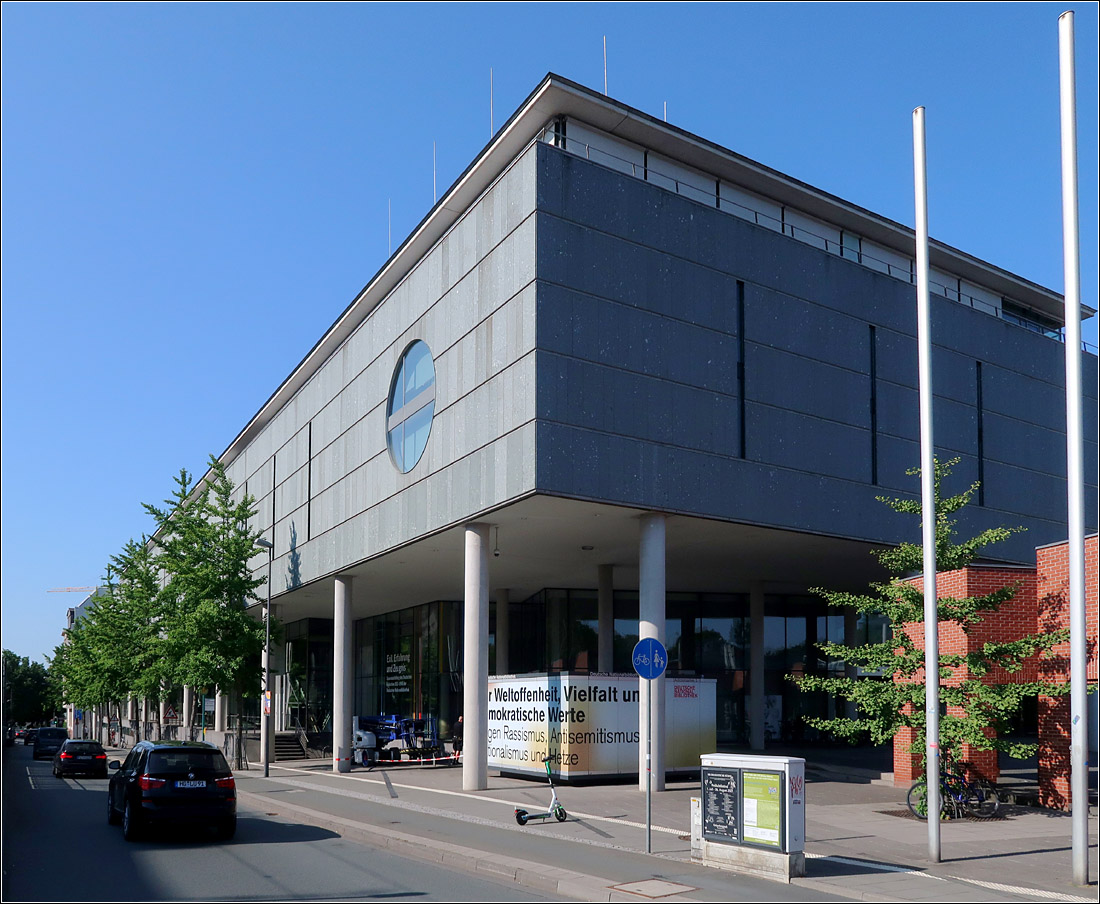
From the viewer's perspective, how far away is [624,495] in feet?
89.2

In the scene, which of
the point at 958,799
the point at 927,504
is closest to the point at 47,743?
the point at 958,799

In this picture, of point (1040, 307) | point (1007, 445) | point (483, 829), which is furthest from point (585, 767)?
point (1040, 307)

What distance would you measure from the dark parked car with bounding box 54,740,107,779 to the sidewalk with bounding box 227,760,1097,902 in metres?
14.9

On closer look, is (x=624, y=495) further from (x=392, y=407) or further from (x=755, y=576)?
(x=755, y=576)

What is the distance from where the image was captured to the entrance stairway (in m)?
50.1

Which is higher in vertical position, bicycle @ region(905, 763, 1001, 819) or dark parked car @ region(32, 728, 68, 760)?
bicycle @ region(905, 763, 1001, 819)

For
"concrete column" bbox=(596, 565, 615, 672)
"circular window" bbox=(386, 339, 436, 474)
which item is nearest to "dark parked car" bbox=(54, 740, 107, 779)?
"circular window" bbox=(386, 339, 436, 474)

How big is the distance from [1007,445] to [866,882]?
27661mm

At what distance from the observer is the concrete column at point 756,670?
42625mm

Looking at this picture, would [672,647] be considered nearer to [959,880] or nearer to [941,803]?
[941,803]

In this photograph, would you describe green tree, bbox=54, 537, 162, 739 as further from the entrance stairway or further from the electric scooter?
the electric scooter

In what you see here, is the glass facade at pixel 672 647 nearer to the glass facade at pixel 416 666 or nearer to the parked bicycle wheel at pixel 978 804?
the glass facade at pixel 416 666

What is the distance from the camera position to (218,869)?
15.1 metres

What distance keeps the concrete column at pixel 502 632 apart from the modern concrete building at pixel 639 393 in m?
0.14
